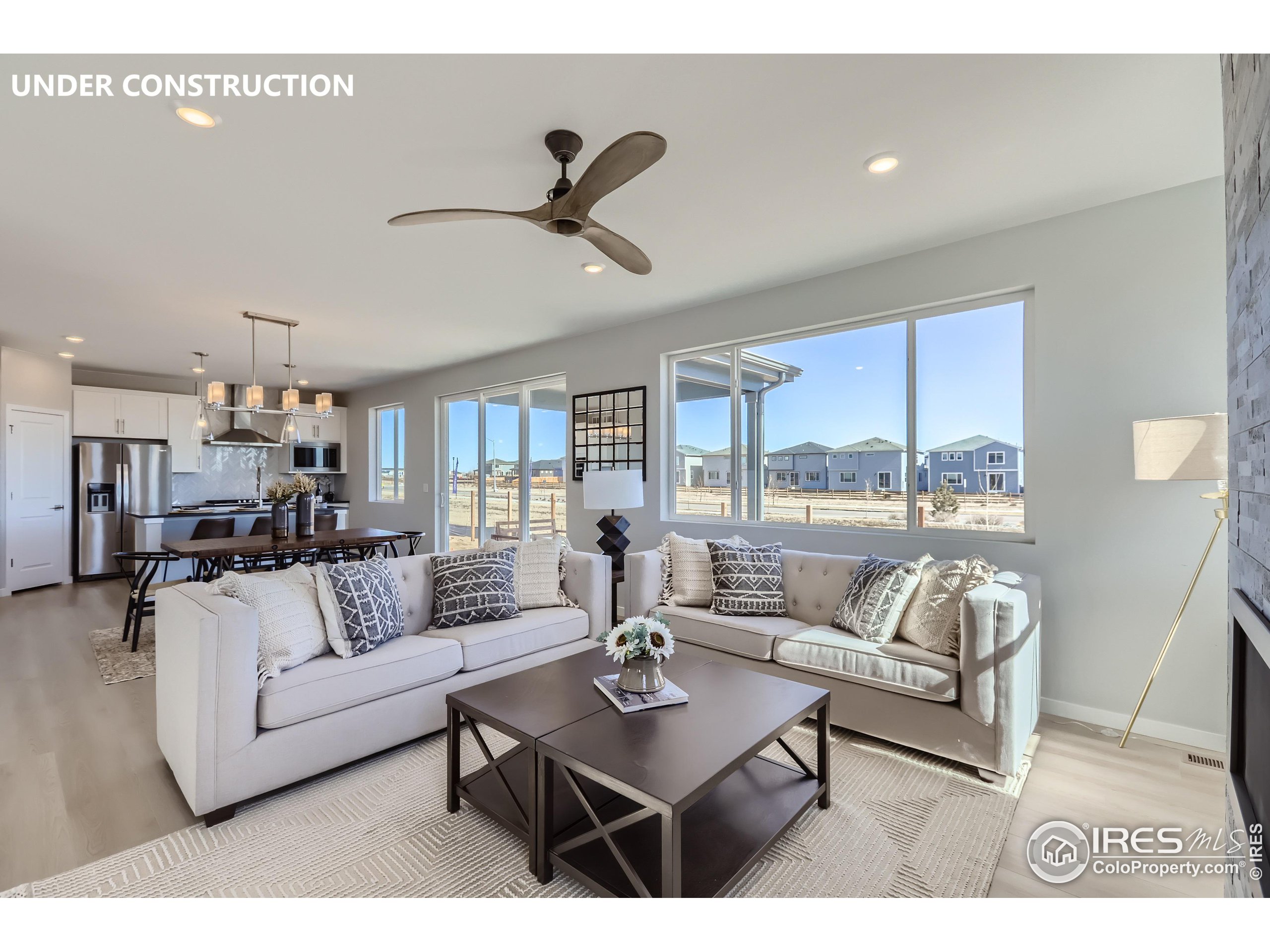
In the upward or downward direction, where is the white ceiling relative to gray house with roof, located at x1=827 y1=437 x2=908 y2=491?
upward

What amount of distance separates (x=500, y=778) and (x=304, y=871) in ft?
2.05

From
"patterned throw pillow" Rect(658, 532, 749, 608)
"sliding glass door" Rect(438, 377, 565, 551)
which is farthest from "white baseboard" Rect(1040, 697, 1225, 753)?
"sliding glass door" Rect(438, 377, 565, 551)

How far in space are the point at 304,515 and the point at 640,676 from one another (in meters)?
4.30

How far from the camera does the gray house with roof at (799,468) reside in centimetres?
404

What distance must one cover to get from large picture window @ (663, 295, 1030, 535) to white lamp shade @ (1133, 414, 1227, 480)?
0.90 meters

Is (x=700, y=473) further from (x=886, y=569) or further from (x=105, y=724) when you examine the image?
(x=105, y=724)

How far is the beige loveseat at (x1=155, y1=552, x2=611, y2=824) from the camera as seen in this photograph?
204cm

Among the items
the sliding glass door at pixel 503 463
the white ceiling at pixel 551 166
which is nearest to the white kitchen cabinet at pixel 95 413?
the white ceiling at pixel 551 166

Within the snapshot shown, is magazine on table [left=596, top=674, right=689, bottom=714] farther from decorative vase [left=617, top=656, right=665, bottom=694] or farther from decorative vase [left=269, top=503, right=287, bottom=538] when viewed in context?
decorative vase [left=269, top=503, right=287, bottom=538]

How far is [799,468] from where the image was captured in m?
4.16

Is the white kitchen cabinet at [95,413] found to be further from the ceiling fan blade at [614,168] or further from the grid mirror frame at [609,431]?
the ceiling fan blade at [614,168]

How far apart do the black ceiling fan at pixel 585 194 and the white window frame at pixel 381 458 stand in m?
6.29
